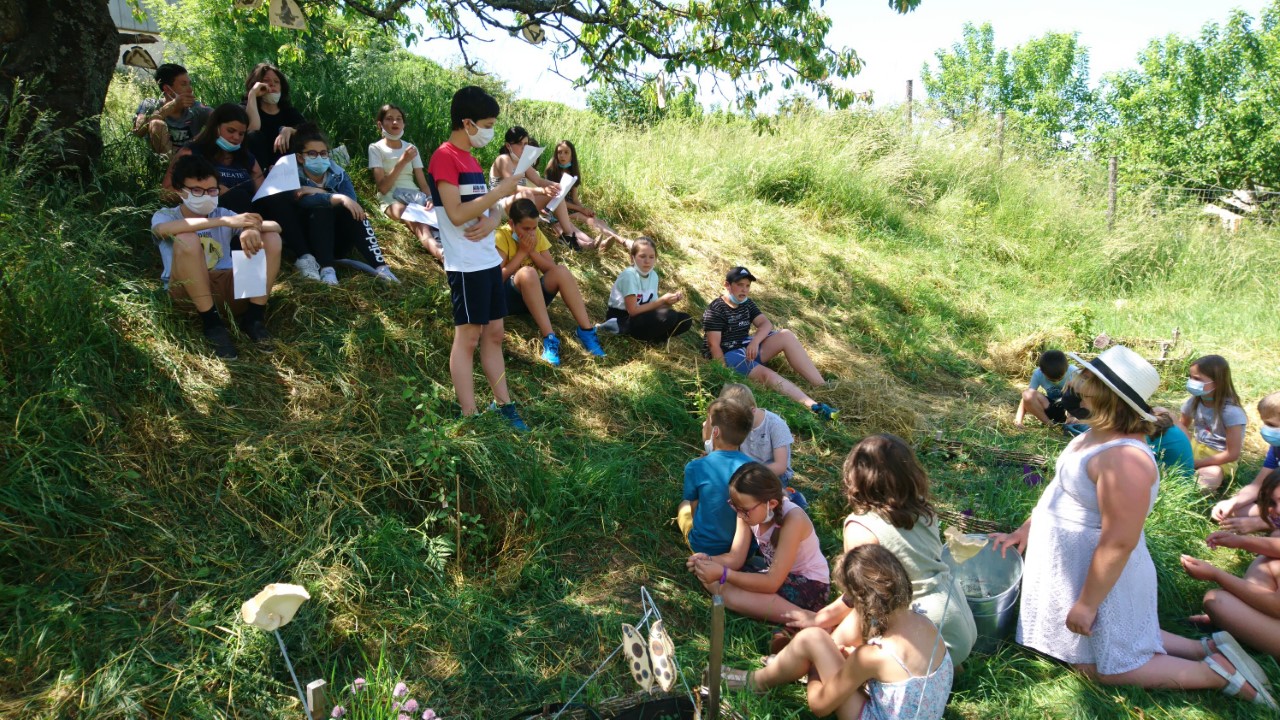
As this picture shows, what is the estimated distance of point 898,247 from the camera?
922 cm

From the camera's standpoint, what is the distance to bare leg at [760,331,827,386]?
5809 millimetres

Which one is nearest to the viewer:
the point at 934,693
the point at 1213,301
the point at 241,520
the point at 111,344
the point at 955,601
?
the point at 934,693

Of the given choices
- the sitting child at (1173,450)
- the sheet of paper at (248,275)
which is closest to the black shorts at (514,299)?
the sheet of paper at (248,275)

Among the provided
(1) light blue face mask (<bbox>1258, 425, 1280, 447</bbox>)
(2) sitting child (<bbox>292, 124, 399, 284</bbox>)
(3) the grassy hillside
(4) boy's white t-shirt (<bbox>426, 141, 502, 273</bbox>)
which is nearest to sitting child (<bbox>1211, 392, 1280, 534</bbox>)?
(1) light blue face mask (<bbox>1258, 425, 1280, 447</bbox>)

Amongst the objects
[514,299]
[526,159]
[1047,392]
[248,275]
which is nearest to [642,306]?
[514,299]

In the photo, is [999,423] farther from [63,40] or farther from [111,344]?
[63,40]

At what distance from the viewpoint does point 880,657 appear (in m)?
2.53

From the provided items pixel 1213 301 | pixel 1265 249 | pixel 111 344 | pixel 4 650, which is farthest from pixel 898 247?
pixel 4 650

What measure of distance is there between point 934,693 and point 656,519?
5.49 ft

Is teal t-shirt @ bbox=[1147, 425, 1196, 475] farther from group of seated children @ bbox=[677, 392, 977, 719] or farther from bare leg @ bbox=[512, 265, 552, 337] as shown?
bare leg @ bbox=[512, 265, 552, 337]

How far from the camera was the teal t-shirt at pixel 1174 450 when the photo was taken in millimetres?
4441

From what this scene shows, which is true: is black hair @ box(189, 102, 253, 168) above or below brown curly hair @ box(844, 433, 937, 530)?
above

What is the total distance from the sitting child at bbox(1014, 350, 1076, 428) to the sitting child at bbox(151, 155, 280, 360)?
16.9 feet

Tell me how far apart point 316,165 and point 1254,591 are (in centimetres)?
585
